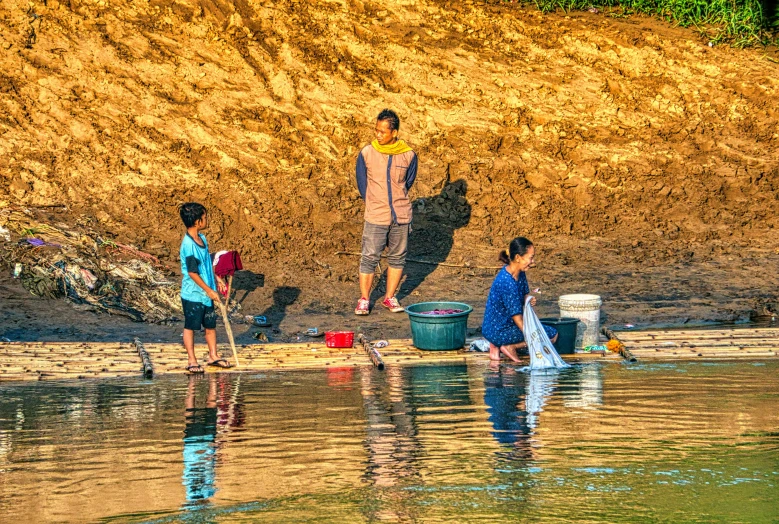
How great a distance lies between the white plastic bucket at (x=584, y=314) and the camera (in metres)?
10.0

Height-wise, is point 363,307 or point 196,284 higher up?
point 196,284

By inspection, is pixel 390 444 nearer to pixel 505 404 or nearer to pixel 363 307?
pixel 505 404

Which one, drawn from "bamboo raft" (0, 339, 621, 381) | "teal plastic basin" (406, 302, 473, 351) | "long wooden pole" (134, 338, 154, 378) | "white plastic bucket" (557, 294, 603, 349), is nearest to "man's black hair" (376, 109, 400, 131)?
"teal plastic basin" (406, 302, 473, 351)

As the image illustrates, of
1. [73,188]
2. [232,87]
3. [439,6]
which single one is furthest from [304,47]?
[73,188]

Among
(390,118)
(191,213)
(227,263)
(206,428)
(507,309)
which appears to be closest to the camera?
(206,428)

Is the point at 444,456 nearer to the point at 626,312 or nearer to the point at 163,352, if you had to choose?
the point at 163,352

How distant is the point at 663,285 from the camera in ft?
39.9

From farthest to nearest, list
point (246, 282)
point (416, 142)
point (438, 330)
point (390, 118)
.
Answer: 1. point (416, 142)
2. point (246, 282)
3. point (390, 118)
4. point (438, 330)

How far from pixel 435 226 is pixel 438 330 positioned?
369cm

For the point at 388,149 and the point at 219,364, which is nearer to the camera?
the point at 219,364

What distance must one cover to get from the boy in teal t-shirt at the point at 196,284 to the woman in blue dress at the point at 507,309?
2.24m

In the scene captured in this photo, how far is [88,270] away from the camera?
37.4 ft

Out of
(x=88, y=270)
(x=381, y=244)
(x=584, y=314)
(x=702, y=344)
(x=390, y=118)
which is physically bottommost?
(x=702, y=344)

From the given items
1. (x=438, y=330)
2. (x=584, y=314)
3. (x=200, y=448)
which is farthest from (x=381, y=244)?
(x=200, y=448)
